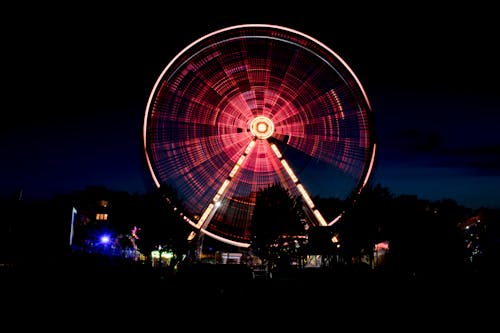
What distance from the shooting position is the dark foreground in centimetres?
682

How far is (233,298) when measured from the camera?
31.0 feet

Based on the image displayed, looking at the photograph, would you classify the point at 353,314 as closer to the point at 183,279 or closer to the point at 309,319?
the point at 309,319

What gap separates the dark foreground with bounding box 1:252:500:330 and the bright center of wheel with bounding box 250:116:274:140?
815cm

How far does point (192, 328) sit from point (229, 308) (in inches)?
75.0

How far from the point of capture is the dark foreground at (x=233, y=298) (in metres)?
6.82

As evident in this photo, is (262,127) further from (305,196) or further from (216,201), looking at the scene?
(216,201)

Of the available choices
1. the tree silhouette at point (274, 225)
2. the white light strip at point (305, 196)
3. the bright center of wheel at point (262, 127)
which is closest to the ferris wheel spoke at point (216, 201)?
→ the bright center of wheel at point (262, 127)

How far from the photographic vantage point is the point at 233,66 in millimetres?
17047

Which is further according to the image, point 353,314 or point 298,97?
point 298,97

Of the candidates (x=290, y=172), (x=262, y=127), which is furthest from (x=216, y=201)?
(x=262, y=127)

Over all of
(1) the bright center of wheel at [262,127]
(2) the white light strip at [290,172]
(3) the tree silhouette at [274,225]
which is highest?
(1) the bright center of wheel at [262,127]

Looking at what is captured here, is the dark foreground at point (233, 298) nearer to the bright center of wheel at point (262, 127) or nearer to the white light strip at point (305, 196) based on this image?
the white light strip at point (305, 196)

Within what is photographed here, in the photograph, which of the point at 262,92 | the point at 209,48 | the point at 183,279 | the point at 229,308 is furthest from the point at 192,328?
the point at 262,92

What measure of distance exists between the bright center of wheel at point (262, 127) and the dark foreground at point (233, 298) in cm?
815
